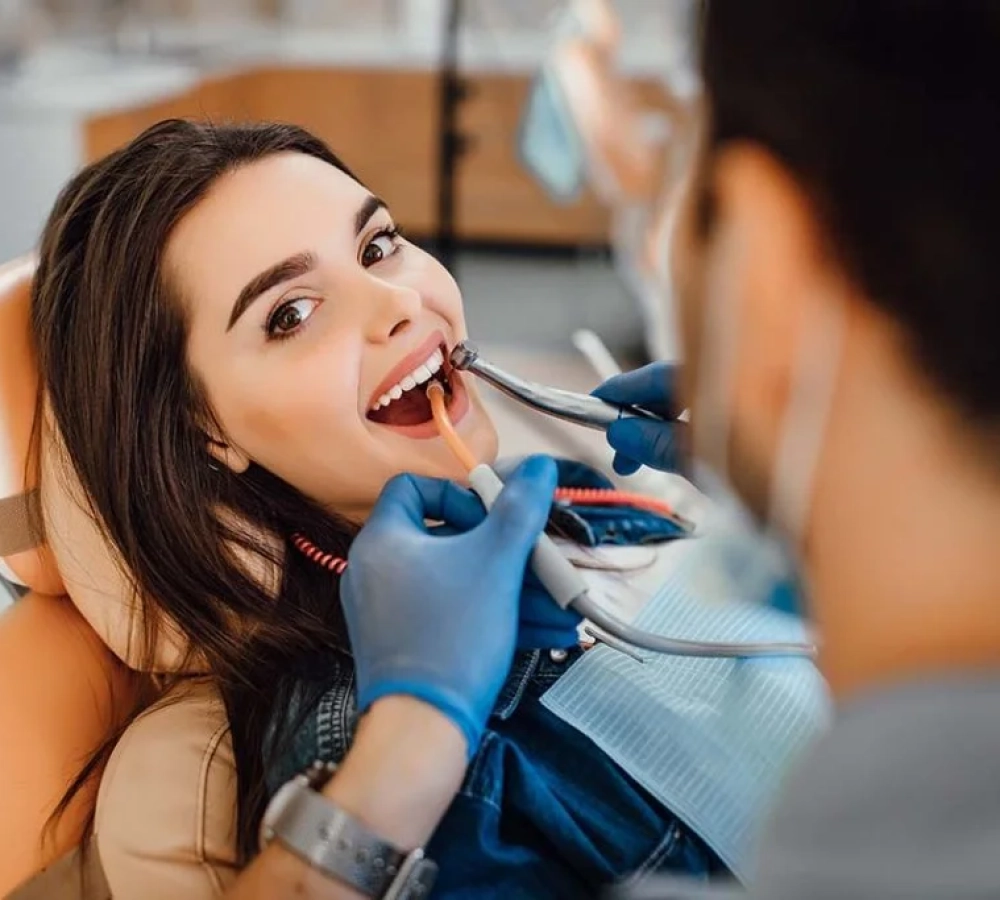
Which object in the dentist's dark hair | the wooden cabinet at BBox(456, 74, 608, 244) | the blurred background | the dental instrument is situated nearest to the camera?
the dentist's dark hair

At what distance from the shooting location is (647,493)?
1481mm

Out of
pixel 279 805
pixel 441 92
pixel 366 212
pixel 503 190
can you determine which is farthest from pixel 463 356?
pixel 503 190

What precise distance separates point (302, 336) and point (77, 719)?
40 cm

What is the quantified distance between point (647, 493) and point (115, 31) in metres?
3.39

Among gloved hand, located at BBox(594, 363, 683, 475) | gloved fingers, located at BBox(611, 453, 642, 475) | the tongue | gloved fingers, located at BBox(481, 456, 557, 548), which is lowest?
gloved fingers, located at BBox(611, 453, 642, 475)

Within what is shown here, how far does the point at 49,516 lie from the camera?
1168 millimetres

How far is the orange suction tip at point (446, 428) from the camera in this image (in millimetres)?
1127

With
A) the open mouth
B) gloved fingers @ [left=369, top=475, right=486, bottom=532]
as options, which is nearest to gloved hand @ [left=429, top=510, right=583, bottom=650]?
gloved fingers @ [left=369, top=475, right=486, bottom=532]

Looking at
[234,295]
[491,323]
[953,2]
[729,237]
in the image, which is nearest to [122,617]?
[234,295]

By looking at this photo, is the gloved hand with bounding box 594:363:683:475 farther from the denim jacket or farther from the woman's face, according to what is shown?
the denim jacket

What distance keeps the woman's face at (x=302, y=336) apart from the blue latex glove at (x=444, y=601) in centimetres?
19

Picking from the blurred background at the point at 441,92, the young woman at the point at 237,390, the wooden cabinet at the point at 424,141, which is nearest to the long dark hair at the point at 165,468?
the young woman at the point at 237,390

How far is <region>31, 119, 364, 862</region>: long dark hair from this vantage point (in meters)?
1.12

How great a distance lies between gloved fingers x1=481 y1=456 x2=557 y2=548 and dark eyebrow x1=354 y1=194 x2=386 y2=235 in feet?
1.11
